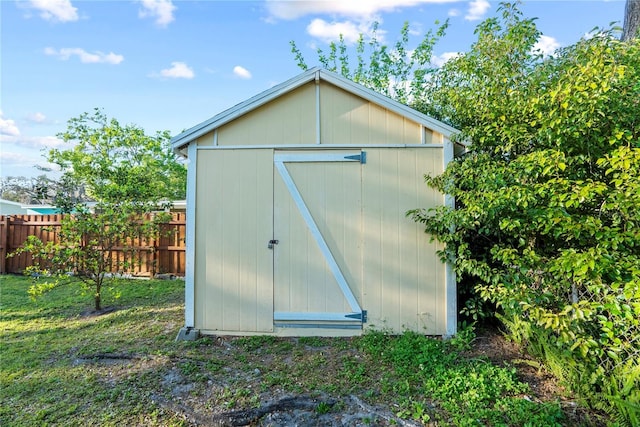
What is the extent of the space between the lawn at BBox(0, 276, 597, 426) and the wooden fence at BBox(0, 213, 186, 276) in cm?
309

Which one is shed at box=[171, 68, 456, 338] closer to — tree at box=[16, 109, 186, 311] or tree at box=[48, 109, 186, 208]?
tree at box=[48, 109, 186, 208]

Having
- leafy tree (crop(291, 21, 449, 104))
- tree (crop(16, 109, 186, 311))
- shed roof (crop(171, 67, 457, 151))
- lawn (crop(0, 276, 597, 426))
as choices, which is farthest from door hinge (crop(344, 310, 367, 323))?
leafy tree (crop(291, 21, 449, 104))

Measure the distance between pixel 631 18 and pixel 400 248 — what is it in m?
6.34

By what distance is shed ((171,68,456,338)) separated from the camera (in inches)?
150

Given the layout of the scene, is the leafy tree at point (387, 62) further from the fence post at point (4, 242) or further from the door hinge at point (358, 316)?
the fence post at point (4, 242)

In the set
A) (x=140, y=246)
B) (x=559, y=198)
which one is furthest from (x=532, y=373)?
(x=140, y=246)

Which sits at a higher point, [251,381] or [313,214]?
[313,214]

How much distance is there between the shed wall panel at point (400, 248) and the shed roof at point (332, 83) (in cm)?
35

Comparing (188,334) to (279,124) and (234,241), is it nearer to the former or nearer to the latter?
(234,241)

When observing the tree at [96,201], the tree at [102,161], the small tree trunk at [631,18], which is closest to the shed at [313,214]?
the tree at [102,161]

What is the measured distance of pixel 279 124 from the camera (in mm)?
3939

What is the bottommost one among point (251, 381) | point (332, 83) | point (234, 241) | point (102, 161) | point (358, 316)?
point (251, 381)

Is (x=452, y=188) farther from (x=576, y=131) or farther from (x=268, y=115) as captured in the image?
(x=268, y=115)

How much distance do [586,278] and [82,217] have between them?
639cm
